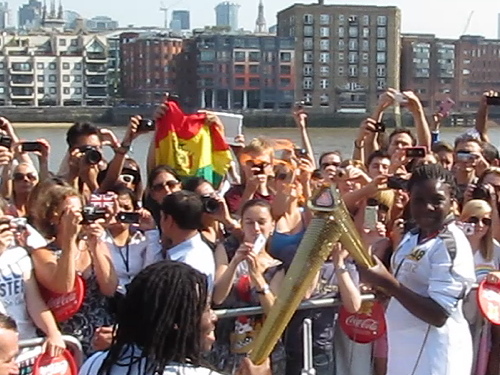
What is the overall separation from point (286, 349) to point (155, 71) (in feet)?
320

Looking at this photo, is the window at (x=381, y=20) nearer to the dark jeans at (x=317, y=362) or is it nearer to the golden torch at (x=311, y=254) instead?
the dark jeans at (x=317, y=362)

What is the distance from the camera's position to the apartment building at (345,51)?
9781 centimetres

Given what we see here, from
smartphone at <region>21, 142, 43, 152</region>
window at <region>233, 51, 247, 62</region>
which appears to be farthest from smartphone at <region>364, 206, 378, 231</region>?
window at <region>233, 51, 247, 62</region>

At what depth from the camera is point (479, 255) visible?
4.82 metres

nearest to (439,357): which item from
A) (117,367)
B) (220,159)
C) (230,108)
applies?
(117,367)

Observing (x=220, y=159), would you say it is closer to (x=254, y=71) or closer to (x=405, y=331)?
(x=405, y=331)


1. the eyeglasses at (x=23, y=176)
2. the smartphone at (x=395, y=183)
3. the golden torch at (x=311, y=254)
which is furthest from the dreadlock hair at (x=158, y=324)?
the eyeglasses at (x=23, y=176)

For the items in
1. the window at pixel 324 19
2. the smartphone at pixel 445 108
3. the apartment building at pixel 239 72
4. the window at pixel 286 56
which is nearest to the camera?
the smartphone at pixel 445 108

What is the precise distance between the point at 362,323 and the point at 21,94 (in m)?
108

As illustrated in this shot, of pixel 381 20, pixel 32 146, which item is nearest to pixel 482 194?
pixel 32 146

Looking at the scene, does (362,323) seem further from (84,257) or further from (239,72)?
(239,72)

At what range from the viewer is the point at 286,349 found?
14.7 feet

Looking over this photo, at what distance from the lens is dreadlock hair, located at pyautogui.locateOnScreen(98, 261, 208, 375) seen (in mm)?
2570

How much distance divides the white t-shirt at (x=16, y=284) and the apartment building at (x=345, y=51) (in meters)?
93.2
